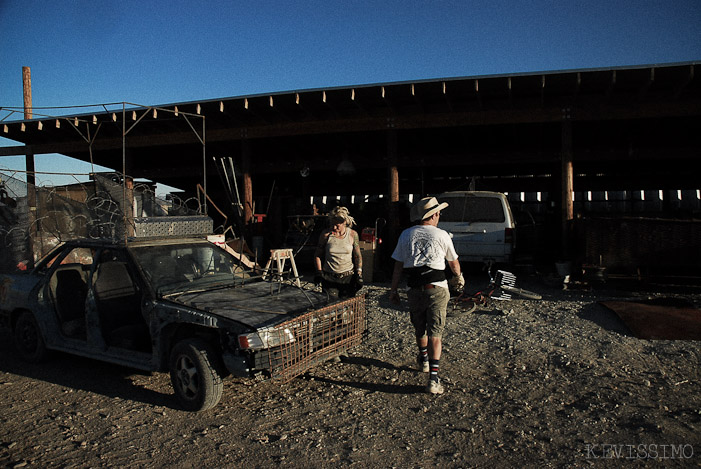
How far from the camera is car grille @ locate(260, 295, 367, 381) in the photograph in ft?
12.4

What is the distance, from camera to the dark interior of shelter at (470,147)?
8883 mm

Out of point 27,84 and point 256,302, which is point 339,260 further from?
point 27,84

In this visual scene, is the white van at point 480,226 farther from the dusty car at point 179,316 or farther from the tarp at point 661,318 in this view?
the dusty car at point 179,316

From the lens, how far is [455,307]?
7238mm

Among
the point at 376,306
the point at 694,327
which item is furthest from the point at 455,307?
the point at 694,327

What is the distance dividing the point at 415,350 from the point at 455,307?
196 cm

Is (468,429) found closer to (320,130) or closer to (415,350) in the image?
(415,350)

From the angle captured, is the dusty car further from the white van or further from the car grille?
the white van

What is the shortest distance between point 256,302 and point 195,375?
82 cm

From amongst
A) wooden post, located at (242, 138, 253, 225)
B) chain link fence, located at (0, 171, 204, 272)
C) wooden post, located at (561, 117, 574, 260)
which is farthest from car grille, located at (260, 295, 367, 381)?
wooden post, located at (242, 138, 253, 225)

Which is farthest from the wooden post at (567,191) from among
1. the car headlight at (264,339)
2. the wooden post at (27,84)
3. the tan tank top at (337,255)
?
the wooden post at (27,84)

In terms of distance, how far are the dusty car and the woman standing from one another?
606mm

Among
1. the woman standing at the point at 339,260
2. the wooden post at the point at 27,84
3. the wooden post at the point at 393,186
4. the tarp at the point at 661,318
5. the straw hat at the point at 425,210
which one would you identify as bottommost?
the tarp at the point at 661,318

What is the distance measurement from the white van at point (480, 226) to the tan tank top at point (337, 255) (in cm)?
394
